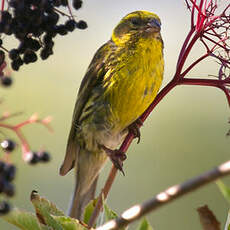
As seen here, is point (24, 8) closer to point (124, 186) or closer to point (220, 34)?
point (220, 34)

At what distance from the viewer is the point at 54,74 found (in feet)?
17.6

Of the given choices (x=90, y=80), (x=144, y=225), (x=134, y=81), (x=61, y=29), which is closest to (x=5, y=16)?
(x=61, y=29)

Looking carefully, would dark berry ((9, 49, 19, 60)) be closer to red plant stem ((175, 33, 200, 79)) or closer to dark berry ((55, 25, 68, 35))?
dark berry ((55, 25, 68, 35))

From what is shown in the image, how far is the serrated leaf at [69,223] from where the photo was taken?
1170mm

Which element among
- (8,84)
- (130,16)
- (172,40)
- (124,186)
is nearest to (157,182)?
(124,186)

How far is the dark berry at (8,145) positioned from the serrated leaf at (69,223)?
0.20m

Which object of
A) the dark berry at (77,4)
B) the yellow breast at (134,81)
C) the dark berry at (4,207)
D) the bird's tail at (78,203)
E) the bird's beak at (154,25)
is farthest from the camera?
the bird's beak at (154,25)

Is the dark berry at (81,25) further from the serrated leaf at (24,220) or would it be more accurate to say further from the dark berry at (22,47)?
the serrated leaf at (24,220)

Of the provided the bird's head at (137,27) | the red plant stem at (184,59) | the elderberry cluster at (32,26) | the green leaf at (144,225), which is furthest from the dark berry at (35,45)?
the bird's head at (137,27)

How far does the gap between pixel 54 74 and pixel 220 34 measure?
3933mm

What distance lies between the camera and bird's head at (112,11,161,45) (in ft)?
8.19

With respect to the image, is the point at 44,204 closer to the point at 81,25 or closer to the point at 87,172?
the point at 81,25

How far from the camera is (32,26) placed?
134 centimetres

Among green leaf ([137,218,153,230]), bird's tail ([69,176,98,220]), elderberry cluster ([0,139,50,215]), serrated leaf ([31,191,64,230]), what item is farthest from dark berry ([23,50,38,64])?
bird's tail ([69,176,98,220])
